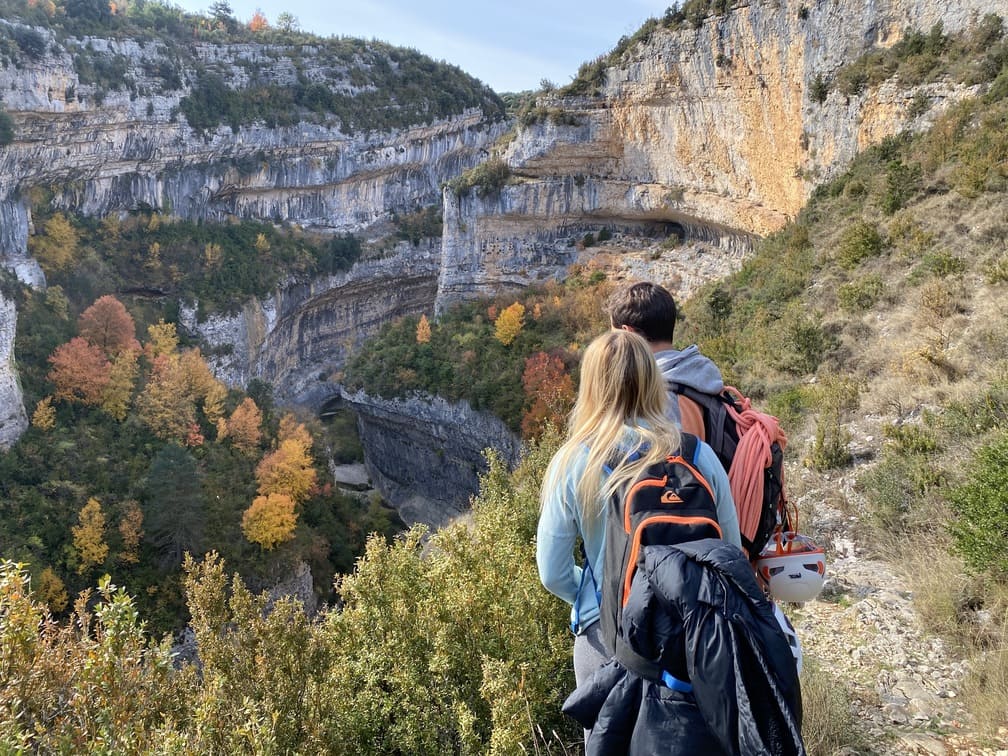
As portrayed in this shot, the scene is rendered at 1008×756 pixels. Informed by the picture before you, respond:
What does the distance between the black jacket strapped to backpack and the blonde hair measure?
307 millimetres

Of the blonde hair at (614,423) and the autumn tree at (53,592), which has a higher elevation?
the blonde hair at (614,423)

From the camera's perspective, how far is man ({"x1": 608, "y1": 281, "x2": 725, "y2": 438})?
8.29ft

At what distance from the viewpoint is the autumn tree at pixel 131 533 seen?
18058 millimetres

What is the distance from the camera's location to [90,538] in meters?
17.8

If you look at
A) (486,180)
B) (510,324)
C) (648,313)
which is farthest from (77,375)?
(648,313)

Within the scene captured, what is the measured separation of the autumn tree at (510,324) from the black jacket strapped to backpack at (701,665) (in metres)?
21.6

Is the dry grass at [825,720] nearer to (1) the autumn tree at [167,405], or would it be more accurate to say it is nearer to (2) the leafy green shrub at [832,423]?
(2) the leafy green shrub at [832,423]

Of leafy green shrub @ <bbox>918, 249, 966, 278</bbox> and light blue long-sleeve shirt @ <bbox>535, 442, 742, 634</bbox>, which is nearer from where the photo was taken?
light blue long-sleeve shirt @ <bbox>535, 442, 742, 634</bbox>

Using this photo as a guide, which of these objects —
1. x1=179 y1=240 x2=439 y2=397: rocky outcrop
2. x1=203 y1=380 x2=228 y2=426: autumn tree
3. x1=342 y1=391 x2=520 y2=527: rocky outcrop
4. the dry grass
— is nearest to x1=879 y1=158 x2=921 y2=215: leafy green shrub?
the dry grass

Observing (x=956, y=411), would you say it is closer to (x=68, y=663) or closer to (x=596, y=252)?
(x=68, y=663)

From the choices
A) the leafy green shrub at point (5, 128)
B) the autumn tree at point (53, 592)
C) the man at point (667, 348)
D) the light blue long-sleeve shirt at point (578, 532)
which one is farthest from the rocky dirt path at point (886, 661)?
the leafy green shrub at point (5, 128)

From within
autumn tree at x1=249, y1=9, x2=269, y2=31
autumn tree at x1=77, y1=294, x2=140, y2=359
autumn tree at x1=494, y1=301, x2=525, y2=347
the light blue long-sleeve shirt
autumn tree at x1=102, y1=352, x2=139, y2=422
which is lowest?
autumn tree at x1=102, y1=352, x2=139, y2=422

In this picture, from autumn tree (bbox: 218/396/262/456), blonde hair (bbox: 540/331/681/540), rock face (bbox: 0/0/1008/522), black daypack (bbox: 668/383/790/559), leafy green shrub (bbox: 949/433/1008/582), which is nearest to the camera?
blonde hair (bbox: 540/331/681/540)

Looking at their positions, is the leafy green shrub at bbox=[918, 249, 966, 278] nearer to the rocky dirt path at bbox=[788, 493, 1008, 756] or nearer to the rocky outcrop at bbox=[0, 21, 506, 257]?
the rocky dirt path at bbox=[788, 493, 1008, 756]
